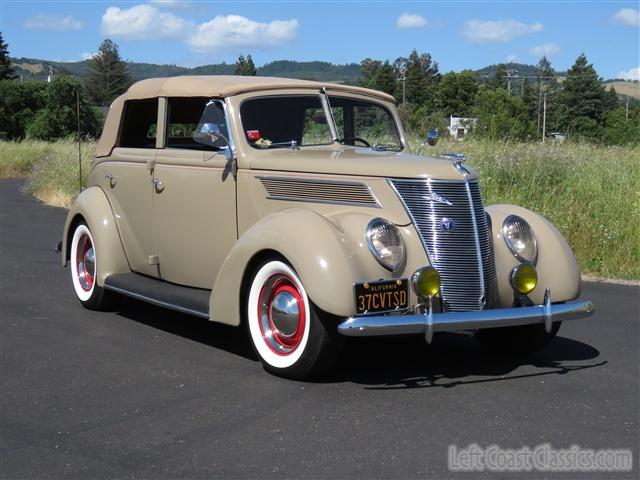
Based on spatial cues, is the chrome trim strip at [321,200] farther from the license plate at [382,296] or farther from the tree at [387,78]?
the tree at [387,78]

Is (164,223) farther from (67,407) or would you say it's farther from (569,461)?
(569,461)

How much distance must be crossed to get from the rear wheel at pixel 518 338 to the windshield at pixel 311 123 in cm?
175

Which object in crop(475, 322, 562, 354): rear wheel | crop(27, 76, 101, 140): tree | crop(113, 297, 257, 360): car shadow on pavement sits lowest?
crop(113, 297, 257, 360): car shadow on pavement

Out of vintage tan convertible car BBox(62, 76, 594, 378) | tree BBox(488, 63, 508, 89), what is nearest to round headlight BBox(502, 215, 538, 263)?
vintage tan convertible car BBox(62, 76, 594, 378)

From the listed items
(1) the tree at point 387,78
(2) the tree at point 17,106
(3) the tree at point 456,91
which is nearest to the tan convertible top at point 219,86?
(1) the tree at point 387,78

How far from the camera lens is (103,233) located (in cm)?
725

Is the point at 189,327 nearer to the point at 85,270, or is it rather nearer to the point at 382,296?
the point at 85,270

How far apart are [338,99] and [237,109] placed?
94 cm

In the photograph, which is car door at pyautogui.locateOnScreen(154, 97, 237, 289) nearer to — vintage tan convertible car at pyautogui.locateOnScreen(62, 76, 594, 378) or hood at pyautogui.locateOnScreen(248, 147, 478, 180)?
vintage tan convertible car at pyautogui.locateOnScreen(62, 76, 594, 378)

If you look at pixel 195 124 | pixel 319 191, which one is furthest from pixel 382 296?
pixel 195 124

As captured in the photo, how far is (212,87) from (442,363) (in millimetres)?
2712

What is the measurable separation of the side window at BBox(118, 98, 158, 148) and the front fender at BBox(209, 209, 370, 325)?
7.69 ft

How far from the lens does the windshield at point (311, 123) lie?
6.33m

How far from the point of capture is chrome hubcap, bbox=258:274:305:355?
519 cm
